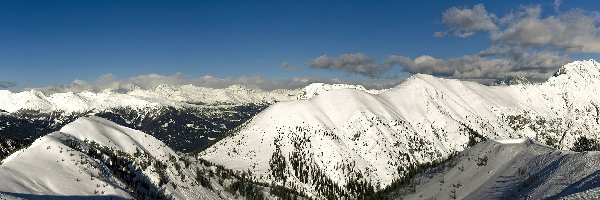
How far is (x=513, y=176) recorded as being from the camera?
9506cm

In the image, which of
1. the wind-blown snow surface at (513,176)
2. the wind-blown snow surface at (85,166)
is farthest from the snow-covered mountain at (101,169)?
the wind-blown snow surface at (513,176)

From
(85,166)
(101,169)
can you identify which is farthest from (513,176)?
(85,166)

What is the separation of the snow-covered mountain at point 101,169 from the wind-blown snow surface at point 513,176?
7190 centimetres

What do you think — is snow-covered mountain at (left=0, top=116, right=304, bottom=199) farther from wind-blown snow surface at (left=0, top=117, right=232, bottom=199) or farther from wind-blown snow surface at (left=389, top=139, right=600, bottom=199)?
wind-blown snow surface at (left=389, top=139, right=600, bottom=199)

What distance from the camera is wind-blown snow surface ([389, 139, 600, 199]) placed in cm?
6607

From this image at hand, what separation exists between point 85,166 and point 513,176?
3619 inches

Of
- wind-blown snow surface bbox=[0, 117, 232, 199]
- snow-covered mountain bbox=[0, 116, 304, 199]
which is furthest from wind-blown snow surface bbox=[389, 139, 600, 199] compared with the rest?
wind-blown snow surface bbox=[0, 117, 232, 199]

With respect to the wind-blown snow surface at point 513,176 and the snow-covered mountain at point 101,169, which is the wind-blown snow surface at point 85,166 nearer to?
the snow-covered mountain at point 101,169

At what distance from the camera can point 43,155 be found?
10438 cm

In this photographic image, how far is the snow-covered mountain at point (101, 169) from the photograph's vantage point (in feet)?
283

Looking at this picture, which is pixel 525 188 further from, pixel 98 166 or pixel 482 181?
pixel 98 166

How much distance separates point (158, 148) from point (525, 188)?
446ft

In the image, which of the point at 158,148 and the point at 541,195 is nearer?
the point at 541,195

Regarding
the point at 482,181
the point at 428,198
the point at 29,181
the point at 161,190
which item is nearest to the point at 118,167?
the point at 161,190
